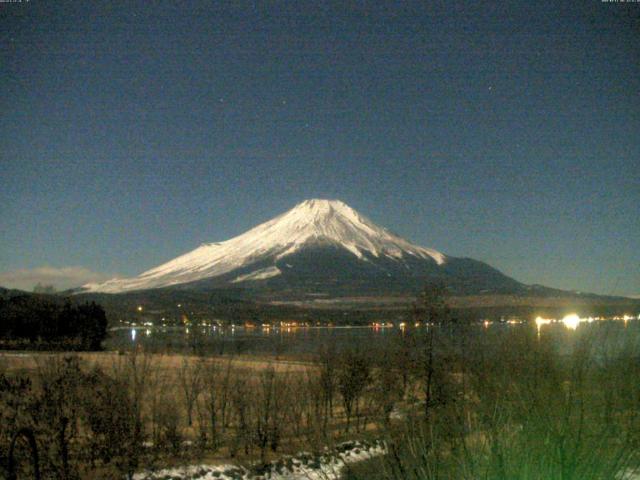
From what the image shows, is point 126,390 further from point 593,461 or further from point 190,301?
point 190,301

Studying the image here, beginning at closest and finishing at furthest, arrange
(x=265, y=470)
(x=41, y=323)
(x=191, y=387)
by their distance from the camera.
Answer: (x=265, y=470) → (x=191, y=387) → (x=41, y=323)

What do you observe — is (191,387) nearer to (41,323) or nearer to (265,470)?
(265,470)

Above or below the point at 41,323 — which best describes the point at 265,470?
below

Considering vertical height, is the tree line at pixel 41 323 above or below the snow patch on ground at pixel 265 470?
above

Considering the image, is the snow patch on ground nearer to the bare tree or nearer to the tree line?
the bare tree

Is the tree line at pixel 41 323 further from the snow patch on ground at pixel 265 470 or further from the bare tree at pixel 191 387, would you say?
the snow patch on ground at pixel 265 470

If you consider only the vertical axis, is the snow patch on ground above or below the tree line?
below

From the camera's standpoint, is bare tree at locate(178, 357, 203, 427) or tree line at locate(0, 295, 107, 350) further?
tree line at locate(0, 295, 107, 350)

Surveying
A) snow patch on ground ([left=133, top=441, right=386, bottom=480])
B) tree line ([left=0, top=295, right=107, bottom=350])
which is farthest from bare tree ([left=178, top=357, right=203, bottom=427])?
tree line ([left=0, top=295, right=107, bottom=350])

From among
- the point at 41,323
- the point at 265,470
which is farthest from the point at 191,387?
the point at 41,323

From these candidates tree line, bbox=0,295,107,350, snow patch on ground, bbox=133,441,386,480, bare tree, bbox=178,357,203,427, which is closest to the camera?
snow patch on ground, bbox=133,441,386,480

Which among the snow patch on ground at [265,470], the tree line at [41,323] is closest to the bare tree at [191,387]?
the snow patch on ground at [265,470]

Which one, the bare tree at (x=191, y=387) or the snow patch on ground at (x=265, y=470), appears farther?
the bare tree at (x=191, y=387)

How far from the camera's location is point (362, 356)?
77.2 feet
